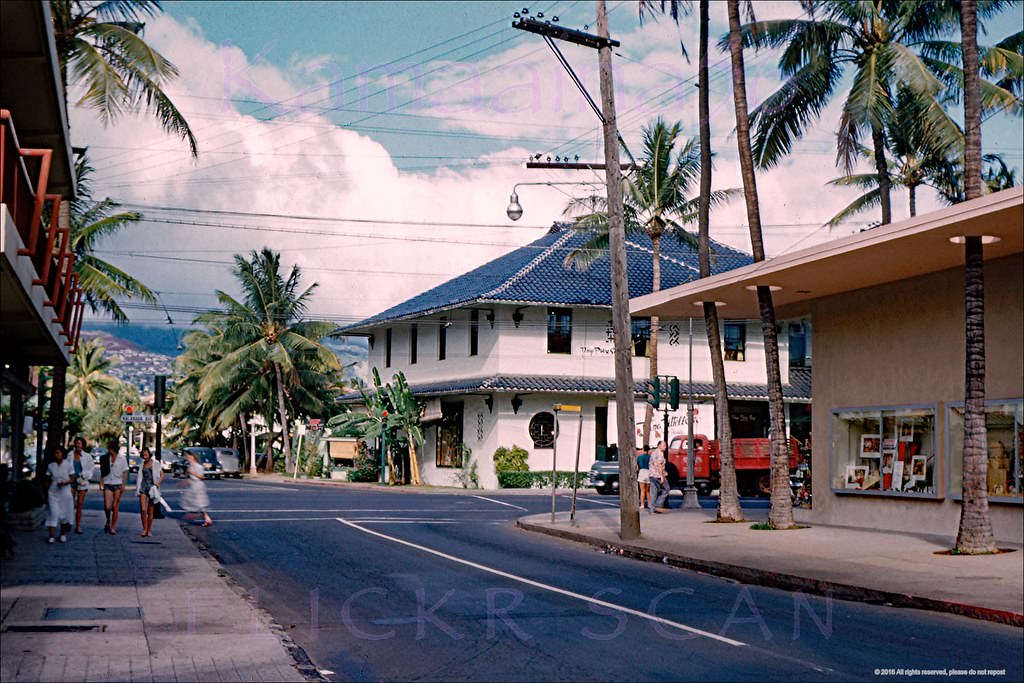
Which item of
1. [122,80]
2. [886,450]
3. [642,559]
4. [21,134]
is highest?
[122,80]

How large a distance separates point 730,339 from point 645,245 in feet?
21.3

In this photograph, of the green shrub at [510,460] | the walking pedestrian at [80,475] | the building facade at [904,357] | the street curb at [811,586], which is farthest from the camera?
the green shrub at [510,460]

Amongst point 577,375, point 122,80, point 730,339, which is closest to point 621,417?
point 122,80

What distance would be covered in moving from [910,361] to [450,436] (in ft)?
91.9

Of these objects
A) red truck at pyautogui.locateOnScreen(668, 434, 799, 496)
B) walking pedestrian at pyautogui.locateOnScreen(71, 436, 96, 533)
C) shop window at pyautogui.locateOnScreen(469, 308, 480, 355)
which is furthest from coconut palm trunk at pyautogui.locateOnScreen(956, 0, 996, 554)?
shop window at pyautogui.locateOnScreen(469, 308, 480, 355)

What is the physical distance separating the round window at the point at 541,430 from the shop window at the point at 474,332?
374cm

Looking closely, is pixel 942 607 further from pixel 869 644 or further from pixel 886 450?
pixel 886 450

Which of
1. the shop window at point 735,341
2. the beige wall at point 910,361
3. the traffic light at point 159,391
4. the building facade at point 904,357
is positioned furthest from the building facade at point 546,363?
the beige wall at point 910,361

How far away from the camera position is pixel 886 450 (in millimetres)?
23750

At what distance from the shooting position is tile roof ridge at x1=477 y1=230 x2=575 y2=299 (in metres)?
45.1

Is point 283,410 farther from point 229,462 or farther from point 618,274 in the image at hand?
point 618,274

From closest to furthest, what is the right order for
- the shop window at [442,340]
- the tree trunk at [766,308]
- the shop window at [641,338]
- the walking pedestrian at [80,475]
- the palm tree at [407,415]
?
the walking pedestrian at [80,475] → the tree trunk at [766,308] → the shop window at [641,338] → the palm tree at [407,415] → the shop window at [442,340]

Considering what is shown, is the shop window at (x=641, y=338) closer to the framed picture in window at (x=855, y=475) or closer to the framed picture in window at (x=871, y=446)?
the framed picture in window at (x=855, y=475)

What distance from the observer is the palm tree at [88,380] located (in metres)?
87.8
